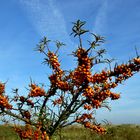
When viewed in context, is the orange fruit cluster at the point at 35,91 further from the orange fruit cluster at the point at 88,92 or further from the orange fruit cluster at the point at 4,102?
the orange fruit cluster at the point at 88,92

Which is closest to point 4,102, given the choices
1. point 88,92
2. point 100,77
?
point 88,92

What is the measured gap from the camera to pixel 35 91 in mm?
8391

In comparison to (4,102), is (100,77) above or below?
above

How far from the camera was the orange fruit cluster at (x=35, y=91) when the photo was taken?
27.6 feet

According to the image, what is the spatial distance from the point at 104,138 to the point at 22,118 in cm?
1418

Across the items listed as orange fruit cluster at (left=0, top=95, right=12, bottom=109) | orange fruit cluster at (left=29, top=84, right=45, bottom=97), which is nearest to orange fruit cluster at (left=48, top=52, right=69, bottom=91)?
orange fruit cluster at (left=29, top=84, right=45, bottom=97)

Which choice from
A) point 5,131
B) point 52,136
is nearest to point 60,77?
point 52,136

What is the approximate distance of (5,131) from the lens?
Result: 27.4 meters

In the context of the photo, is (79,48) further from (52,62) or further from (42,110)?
(42,110)

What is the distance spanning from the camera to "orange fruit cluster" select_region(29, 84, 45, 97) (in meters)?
8.40

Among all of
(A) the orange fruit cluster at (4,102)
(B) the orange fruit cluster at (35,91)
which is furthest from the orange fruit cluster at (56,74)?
(A) the orange fruit cluster at (4,102)

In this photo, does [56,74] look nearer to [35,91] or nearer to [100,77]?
[35,91]

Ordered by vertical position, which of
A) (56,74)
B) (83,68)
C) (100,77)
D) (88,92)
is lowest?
(88,92)

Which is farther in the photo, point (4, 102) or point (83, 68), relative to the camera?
point (4, 102)
